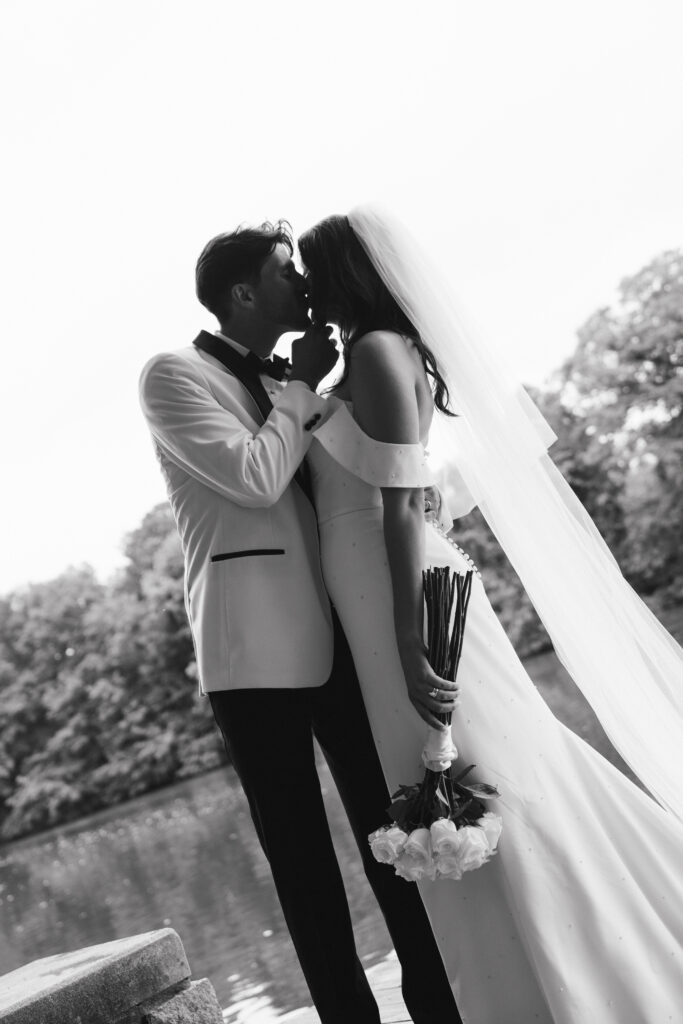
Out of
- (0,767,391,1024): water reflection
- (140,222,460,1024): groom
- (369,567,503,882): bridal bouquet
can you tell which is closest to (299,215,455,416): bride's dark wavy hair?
(140,222,460,1024): groom

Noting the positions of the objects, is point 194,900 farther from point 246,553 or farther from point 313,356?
point 313,356

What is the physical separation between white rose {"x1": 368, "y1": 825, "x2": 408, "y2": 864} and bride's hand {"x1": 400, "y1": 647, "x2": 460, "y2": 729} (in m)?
0.22

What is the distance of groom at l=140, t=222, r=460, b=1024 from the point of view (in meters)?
2.35

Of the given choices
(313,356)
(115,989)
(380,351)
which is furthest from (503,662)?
(115,989)

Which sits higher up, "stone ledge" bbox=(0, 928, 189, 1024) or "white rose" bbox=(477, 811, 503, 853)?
"white rose" bbox=(477, 811, 503, 853)

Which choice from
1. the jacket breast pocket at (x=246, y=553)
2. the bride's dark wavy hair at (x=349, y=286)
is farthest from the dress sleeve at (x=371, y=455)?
the jacket breast pocket at (x=246, y=553)

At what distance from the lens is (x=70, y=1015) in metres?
2.31

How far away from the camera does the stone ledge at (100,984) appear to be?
2278 millimetres

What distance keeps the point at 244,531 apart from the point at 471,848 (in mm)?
842

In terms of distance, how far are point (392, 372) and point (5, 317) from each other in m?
28.3

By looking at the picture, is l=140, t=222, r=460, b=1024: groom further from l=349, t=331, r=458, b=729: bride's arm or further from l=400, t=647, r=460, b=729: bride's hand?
l=400, t=647, r=460, b=729: bride's hand

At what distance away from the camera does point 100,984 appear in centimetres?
238

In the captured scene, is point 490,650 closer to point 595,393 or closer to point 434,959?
point 434,959

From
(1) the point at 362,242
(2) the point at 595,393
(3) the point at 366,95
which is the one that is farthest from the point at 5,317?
(1) the point at 362,242
